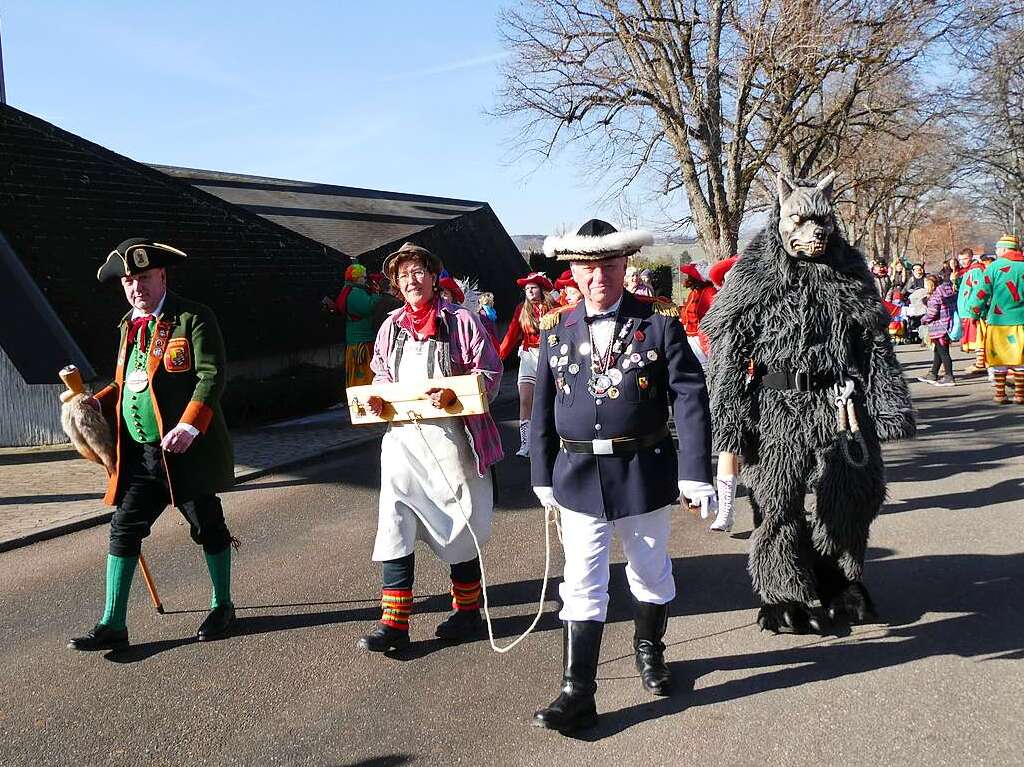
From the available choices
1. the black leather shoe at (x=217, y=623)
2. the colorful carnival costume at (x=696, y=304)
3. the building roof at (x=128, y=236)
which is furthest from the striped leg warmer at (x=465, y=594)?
the building roof at (x=128, y=236)

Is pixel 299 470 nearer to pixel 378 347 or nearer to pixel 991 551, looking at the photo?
pixel 378 347

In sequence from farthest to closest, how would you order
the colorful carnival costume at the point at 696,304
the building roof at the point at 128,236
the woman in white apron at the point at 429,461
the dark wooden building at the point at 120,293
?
the building roof at the point at 128,236, the dark wooden building at the point at 120,293, the colorful carnival costume at the point at 696,304, the woman in white apron at the point at 429,461

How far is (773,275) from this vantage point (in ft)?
15.2

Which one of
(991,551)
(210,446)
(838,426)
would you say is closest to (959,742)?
(838,426)

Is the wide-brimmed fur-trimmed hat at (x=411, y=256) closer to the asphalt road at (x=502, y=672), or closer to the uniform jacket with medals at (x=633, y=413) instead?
the uniform jacket with medals at (x=633, y=413)

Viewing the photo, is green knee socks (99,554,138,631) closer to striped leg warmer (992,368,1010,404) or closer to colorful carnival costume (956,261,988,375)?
colorful carnival costume (956,261,988,375)

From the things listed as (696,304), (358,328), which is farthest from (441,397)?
(358,328)

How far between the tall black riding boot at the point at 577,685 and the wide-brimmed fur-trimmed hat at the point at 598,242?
1.50 metres

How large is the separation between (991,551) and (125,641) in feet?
16.7

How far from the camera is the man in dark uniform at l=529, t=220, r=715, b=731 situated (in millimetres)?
3854

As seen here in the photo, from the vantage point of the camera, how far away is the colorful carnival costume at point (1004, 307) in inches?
454

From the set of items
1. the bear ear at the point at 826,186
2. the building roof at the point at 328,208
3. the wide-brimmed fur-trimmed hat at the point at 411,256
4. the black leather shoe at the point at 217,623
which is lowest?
the black leather shoe at the point at 217,623

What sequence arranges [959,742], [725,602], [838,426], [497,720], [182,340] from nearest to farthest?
1. [959,742]
2. [497,720]
3. [838,426]
4. [182,340]
5. [725,602]

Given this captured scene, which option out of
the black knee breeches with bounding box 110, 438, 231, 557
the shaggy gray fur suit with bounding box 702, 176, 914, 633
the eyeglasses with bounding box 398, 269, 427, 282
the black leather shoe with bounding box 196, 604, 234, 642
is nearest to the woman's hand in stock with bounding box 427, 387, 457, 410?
the eyeglasses with bounding box 398, 269, 427, 282
